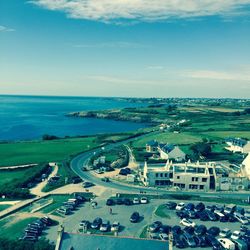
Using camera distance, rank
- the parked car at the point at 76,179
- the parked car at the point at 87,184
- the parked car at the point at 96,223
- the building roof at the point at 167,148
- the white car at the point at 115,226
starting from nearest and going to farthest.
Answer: the white car at the point at 115,226, the parked car at the point at 96,223, the parked car at the point at 87,184, the parked car at the point at 76,179, the building roof at the point at 167,148

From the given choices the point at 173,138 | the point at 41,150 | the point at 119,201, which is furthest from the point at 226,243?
the point at 173,138

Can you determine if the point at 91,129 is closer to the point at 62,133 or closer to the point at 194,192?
the point at 62,133

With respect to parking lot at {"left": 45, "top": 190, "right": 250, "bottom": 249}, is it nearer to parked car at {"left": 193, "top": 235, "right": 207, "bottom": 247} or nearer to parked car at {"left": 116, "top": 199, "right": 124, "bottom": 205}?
parked car at {"left": 116, "top": 199, "right": 124, "bottom": 205}

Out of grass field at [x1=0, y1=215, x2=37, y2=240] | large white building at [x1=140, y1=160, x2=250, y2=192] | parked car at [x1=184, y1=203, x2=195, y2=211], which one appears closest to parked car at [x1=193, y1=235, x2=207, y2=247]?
parked car at [x1=184, y1=203, x2=195, y2=211]

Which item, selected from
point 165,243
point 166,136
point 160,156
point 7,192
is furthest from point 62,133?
point 165,243

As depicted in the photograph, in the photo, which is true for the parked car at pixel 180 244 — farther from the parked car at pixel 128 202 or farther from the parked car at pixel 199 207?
the parked car at pixel 128 202

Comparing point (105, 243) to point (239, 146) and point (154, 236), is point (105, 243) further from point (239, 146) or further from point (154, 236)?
point (239, 146)

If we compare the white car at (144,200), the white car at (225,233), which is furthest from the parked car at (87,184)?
the white car at (225,233)
